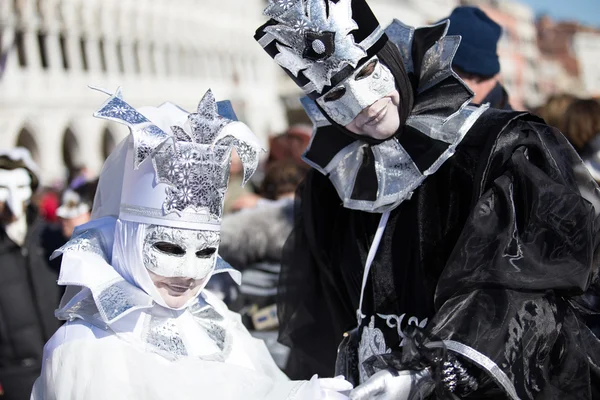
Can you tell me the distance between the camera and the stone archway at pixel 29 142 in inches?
1088

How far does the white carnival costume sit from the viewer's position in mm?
2318

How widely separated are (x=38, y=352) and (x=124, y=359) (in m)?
2.12

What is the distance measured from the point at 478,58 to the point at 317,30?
1.36 meters

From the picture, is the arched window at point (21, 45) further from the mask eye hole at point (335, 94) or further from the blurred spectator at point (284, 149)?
the mask eye hole at point (335, 94)

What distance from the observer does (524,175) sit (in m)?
2.45

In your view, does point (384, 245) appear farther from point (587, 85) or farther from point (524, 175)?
point (587, 85)

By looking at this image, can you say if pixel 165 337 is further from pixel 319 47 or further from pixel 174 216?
pixel 319 47

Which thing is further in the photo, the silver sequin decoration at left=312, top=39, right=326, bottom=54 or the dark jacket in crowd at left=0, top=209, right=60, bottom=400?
the dark jacket in crowd at left=0, top=209, right=60, bottom=400

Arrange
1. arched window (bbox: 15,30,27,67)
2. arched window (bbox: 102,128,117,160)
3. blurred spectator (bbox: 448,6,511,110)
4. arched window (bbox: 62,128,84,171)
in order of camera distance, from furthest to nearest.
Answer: arched window (bbox: 102,128,117,160), arched window (bbox: 62,128,84,171), arched window (bbox: 15,30,27,67), blurred spectator (bbox: 448,6,511,110)

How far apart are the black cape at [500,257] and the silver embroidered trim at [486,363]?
17 mm

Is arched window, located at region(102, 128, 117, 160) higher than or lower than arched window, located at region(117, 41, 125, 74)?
lower

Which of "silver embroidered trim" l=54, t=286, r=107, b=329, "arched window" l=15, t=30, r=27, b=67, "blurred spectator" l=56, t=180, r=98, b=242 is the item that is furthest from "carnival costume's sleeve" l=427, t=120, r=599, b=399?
"arched window" l=15, t=30, r=27, b=67

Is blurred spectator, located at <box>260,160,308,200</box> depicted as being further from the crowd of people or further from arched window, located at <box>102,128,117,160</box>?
arched window, located at <box>102,128,117,160</box>

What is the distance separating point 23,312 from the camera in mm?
4293
